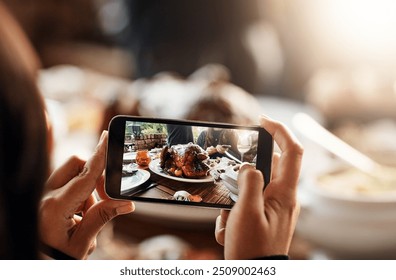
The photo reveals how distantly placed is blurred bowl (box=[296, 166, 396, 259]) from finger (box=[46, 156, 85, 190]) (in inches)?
10.3

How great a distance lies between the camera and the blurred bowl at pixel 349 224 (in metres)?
0.55

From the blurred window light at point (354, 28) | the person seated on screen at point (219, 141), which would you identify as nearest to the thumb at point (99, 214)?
the person seated on screen at point (219, 141)

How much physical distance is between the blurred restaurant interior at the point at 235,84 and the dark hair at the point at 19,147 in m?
0.17

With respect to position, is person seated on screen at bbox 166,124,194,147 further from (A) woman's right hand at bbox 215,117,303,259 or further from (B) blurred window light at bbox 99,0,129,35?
(B) blurred window light at bbox 99,0,129,35

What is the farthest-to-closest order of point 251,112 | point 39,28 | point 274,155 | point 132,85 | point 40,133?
point 39,28 → point 132,85 → point 251,112 → point 274,155 → point 40,133

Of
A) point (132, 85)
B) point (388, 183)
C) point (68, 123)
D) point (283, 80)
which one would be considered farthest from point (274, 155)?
point (283, 80)

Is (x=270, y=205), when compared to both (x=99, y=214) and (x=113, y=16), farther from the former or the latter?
(x=113, y=16)

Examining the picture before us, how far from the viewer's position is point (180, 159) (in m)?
0.44

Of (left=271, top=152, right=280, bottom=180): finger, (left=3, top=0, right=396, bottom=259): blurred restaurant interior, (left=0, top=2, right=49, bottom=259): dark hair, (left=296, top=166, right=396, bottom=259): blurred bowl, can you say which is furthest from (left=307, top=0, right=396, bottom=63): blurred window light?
(left=0, top=2, right=49, bottom=259): dark hair

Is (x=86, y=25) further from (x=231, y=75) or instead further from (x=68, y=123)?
(x=68, y=123)

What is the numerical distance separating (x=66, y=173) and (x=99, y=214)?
5 cm

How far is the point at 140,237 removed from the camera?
23.2 inches

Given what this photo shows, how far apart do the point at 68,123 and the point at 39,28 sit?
710 millimetres
